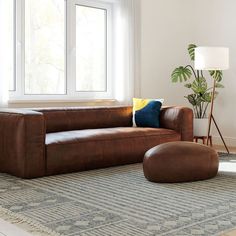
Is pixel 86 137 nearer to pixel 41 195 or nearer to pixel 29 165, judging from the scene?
pixel 29 165

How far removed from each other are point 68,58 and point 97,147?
190cm

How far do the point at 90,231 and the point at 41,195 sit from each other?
0.86m

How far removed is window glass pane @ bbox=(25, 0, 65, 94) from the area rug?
5.97 ft

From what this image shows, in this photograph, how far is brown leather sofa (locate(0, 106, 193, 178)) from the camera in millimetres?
3547

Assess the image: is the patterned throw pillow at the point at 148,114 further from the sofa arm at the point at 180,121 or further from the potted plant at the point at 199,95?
the potted plant at the point at 199,95

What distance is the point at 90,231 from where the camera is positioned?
7.19 ft

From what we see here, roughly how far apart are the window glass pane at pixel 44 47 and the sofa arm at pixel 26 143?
1533 millimetres

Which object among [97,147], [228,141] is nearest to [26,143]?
[97,147]

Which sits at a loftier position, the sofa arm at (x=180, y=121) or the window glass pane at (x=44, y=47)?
the window glass pane at (x=44, y=47)

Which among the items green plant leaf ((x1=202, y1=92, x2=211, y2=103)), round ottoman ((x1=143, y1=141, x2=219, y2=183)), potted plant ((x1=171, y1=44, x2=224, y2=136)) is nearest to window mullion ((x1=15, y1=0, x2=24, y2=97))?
potted plant ((x1=171, y1=44, x2=224, y2=136))

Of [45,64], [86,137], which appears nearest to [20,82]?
[45,64]

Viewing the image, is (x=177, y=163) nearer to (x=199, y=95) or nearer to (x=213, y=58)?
(x=213, y=58)

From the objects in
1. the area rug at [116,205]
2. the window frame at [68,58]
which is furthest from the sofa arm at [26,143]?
the window frame at [68,58]

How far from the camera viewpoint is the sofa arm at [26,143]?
138 inches
